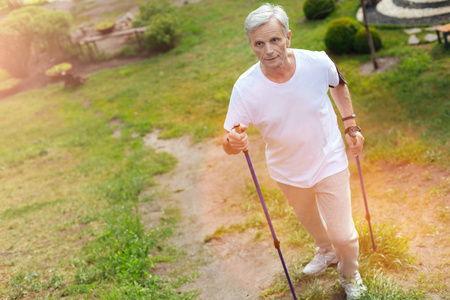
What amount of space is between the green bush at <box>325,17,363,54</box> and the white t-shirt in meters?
7.81

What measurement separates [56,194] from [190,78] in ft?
21.0

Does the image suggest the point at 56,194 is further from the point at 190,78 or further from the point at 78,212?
the point at 190,78


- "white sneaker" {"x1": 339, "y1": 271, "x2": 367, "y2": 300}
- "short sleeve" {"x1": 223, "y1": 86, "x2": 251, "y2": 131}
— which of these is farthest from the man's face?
"white sneaker" {"x1": 339, "y1": 271, "x2": 367, "y2": 300}

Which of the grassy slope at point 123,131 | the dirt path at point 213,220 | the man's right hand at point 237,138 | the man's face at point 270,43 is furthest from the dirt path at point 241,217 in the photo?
the man's face at point 270,43

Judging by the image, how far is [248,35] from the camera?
127 inches

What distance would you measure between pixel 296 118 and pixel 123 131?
7884mm

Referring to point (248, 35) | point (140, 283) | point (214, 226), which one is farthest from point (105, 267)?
point (248, 35)

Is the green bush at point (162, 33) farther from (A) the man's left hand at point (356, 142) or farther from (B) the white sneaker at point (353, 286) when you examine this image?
(B) the white sneaker at point (353, 286)

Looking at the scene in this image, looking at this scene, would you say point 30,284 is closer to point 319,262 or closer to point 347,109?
point 319,262

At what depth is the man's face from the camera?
10.4 ft

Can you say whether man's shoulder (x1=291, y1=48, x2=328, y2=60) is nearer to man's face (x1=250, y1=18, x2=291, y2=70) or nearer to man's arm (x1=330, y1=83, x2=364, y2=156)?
man's face (x1=250, y1=18, x2=291, y2=70)

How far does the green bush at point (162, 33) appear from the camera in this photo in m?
16.0

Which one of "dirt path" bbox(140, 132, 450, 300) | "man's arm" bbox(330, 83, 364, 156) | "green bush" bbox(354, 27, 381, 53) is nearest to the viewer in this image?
"man's arm" bbox(330, 83, 364, 156)

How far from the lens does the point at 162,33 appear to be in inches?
629
